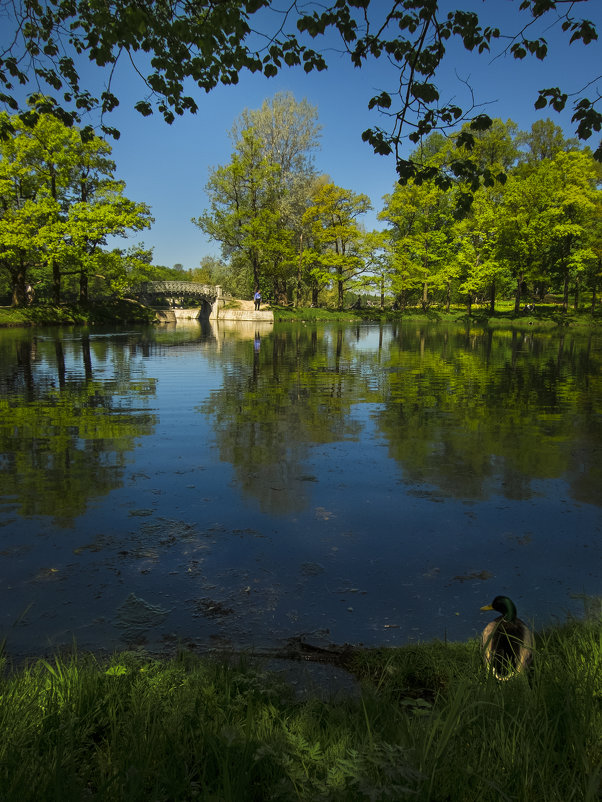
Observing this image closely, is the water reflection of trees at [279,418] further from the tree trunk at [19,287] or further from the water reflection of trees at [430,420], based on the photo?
the tree trunk at [19,287]

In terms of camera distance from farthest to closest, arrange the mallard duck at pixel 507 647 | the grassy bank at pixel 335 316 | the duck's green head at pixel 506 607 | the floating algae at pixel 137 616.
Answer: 1. the grassy bank at pixel 335 316
2. the floating algae at pixel 137 616
3. the duck's green head at pixel 506 607
4. the mallard duck at pixel 507 647

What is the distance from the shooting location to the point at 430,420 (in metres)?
9.91

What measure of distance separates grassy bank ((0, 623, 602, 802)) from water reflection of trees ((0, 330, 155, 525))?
122 inches

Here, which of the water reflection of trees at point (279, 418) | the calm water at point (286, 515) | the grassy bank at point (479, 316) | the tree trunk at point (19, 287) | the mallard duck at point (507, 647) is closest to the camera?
the mallard duck at point (507, 647)

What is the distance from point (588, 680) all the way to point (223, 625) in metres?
2.38

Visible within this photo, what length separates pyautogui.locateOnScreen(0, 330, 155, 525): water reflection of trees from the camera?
605 cm

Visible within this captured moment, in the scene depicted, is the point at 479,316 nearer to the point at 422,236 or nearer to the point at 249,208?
the point at 422,236

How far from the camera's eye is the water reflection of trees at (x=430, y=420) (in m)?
6.75

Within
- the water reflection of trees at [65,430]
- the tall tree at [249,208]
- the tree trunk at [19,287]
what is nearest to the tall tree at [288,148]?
the tall tree at [249,208]

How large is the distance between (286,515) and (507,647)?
295 centimetres

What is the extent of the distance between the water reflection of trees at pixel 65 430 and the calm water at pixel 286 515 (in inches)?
2.0

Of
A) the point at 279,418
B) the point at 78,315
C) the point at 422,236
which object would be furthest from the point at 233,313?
the point at 279,418

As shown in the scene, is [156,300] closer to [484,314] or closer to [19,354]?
[484,314]

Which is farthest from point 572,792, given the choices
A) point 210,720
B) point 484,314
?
point 484,314
